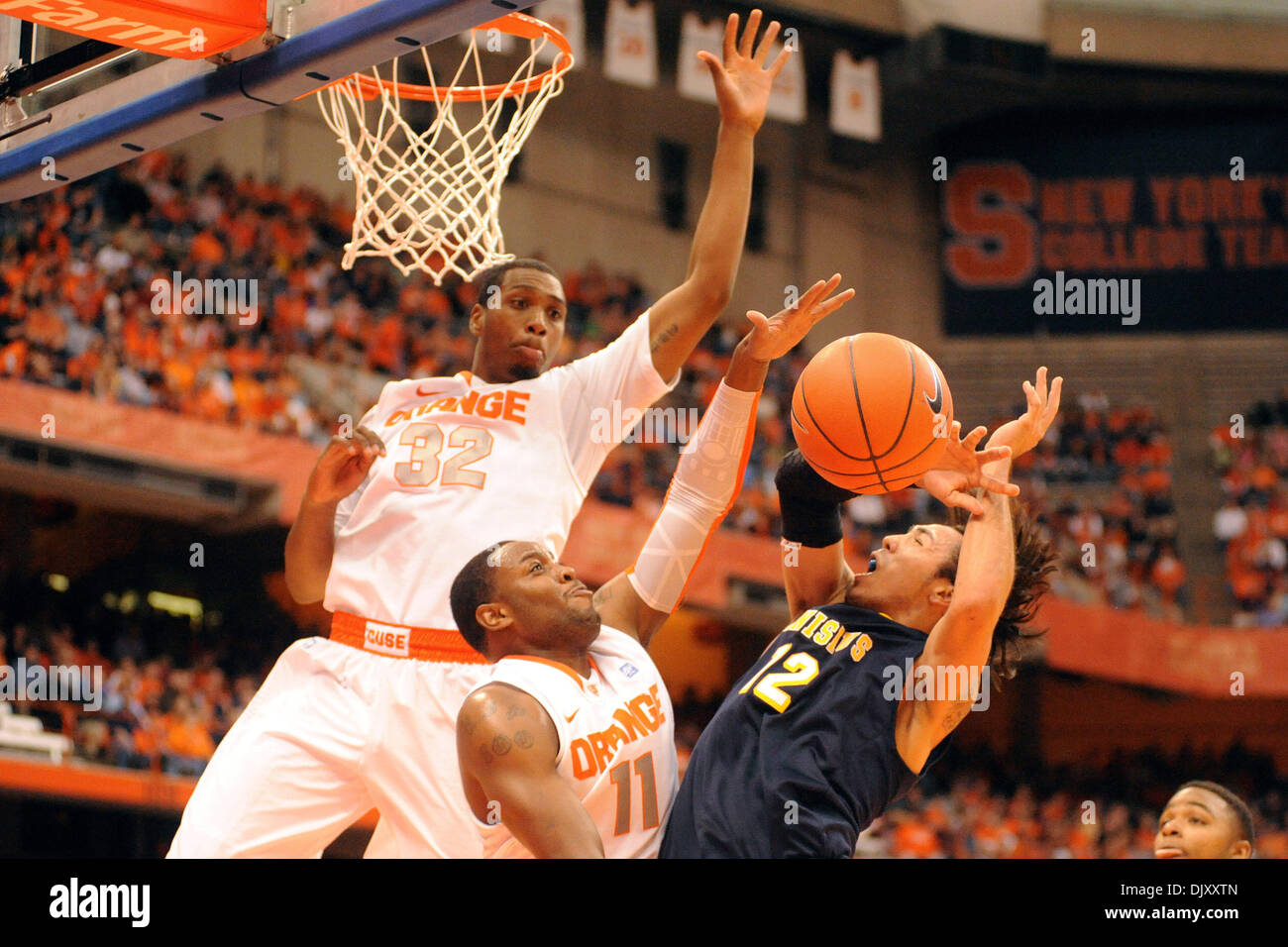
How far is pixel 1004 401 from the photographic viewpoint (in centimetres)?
1895

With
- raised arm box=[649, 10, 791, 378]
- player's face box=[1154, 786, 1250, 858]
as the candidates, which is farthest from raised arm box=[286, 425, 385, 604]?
player's face box=[1154, 786, 1250, 858]

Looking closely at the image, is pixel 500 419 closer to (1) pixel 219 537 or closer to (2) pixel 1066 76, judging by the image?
(1) pixel 219 537

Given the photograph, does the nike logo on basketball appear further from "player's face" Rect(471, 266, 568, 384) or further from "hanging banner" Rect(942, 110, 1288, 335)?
"hanging banner" Rect(942, 110, 1288, 335)

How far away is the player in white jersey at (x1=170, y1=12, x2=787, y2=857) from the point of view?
142 inches

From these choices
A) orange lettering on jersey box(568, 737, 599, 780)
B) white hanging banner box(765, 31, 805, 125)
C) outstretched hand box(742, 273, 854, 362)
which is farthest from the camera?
white hanging banner box(765, 31, 805, 125)

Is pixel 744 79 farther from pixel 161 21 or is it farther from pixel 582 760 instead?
pixel 582 760

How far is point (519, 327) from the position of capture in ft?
13.5

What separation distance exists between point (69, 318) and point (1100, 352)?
12317 mm

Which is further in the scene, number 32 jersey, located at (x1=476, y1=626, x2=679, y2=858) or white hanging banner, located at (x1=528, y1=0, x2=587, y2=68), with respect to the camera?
white hanging banner, located at (x1=528, y1=0, x2=587, y2=68)

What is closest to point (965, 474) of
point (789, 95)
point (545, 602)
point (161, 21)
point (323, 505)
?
point (545, 602)

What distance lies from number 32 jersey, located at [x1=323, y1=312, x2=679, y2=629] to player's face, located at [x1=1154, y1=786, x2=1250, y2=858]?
1.96 m

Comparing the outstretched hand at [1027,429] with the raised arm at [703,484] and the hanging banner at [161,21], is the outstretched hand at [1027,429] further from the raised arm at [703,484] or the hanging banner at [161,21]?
the hanging banner at [161,21]

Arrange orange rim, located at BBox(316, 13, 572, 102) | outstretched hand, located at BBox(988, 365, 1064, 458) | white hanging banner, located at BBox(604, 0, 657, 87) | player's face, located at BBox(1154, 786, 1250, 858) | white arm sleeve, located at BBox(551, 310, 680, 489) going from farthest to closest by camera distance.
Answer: white hanging banner, located at BBox(604, 0, 657, 87) < orange rim, located at BBox(316, 13, 572, 102) < player's face, located at BBox(1154, 786, 1250, 858) < white arm sleeve, located at BBox(551, 310, 680, 489) < outstretched hand, located at BBox(988, 365, 1064, 458)
